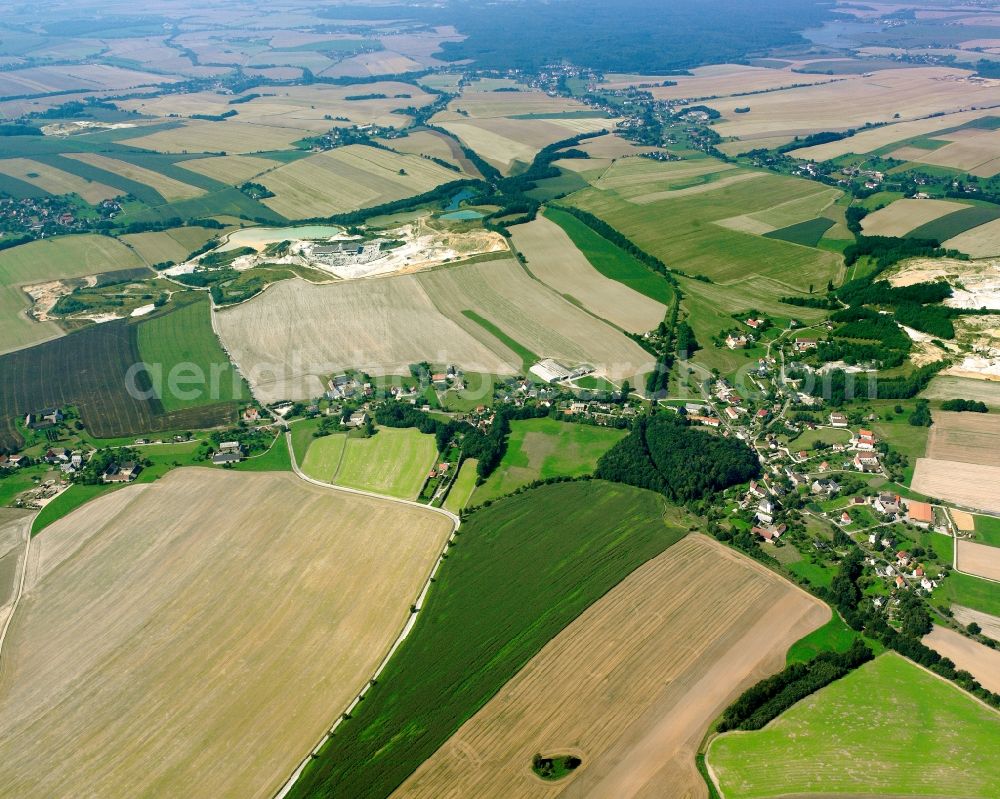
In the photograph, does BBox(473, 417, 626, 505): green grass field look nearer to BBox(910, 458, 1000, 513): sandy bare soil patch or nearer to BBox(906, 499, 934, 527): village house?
BBox(906, 499, 934, 527): village house

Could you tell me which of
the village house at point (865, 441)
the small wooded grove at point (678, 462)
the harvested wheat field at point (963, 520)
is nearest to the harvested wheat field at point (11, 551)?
the small wooded grove at point (678, 462)

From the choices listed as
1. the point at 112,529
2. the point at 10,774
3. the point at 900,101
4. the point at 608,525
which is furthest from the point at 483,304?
the point at 900,101

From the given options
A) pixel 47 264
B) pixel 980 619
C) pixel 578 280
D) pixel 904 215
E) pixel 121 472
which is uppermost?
pixel 904 215

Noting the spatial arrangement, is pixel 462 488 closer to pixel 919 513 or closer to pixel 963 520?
pixel 919 513

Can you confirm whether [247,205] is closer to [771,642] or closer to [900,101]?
[771,642]

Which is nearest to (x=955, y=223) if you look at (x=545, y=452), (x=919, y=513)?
(x=919, y=513)
